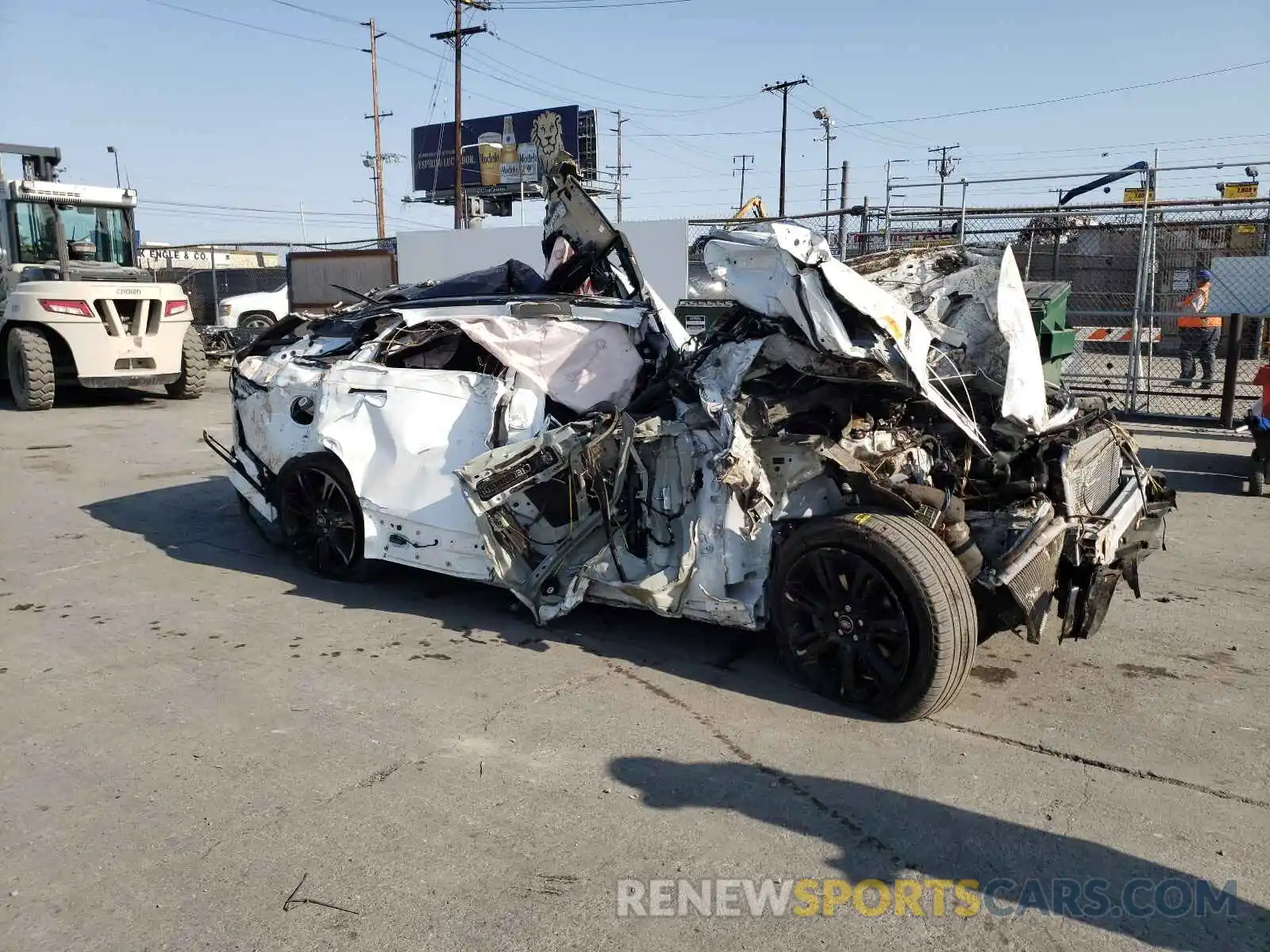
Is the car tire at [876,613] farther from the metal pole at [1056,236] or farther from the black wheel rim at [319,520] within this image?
the metal pole at [1056,236]

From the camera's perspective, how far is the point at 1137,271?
10.7 metres

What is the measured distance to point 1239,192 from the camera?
19875 mm

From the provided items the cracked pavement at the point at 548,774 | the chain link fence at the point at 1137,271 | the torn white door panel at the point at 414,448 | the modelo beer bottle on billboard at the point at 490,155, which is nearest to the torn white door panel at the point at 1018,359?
the cracked pavement at the point at 548,774

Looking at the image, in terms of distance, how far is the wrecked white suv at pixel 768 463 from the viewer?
383 centimetres

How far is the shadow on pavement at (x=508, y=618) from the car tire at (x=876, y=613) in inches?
7.4

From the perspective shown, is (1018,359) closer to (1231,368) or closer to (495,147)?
(1231,368)

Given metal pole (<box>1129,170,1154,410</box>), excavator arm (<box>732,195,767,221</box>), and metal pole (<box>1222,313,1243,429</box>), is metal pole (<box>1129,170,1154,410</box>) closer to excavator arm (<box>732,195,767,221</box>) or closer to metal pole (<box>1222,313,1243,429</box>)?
metal pole (<box>1222,313,1243,429</box>)

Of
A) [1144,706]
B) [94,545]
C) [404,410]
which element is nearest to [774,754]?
[1144,706]

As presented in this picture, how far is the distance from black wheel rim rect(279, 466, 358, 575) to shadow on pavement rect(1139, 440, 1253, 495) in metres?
6.80

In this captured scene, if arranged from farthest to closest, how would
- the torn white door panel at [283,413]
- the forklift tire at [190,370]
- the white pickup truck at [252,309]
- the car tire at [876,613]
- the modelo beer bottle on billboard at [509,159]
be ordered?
the modelo beer bottle on billboard at [509,159]
the white pickup truck at [252,309]
the forklift tire at [190,370]
the torn white door panel at [283,413]
the car tire at [876,613]

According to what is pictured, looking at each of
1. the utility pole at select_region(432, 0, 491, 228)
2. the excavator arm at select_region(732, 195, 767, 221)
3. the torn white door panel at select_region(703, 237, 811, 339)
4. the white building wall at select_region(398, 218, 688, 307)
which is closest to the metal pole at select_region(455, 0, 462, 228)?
the utility pole at select_region(432, 0, 491, 228)

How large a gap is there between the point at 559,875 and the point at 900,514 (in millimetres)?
2018

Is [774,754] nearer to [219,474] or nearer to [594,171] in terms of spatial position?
[219,474]

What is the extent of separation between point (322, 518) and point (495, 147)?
43.0 meters
